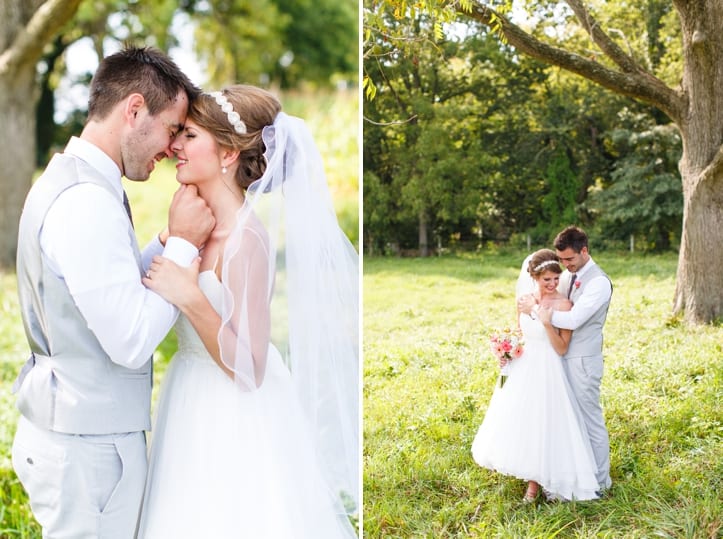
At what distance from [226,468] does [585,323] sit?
4.25 ft

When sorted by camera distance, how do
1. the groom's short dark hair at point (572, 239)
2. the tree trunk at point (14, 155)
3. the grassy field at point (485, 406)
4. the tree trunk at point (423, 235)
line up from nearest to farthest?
the grassy field at point (485, 406) < the groom's short dark hair at point (572, 239) < the tree trunk at point (423, 235) < the tree trunk at point (14, 155)

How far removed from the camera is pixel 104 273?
1.79m

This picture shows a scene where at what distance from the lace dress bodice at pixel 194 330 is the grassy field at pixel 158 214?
1.05 metres

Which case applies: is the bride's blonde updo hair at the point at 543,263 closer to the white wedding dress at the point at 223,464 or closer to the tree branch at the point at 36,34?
the white wedding dress at the point at 223,464

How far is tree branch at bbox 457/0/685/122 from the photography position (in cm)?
263

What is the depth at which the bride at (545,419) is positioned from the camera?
8.37ft

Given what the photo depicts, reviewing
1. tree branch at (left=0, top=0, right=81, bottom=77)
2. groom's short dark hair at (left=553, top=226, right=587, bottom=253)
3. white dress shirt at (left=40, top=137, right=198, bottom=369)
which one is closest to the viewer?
white dress shirt at (left=40, top=137, right=198, bottom=369)

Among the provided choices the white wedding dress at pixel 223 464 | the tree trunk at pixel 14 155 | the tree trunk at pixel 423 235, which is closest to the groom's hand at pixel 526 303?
the tree trunk at pixel 423 235

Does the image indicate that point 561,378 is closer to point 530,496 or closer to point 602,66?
point 530,496

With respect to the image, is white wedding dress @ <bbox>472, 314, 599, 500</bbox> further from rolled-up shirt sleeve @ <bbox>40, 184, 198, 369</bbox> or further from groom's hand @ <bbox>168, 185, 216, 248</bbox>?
rolled-up shirt sleeve @ <bbox>40, 184, 198, 369</bbox>

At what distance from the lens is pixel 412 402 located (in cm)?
296

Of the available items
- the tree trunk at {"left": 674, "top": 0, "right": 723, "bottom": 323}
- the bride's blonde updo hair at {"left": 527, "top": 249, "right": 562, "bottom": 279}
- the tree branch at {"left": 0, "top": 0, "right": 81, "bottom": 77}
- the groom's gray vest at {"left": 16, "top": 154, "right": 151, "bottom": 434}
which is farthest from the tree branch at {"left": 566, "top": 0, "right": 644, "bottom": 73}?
the tree branch at {"left": 0, "top": 0, "right": 81, "bottom": 77}

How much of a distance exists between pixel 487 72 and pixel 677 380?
1.33m

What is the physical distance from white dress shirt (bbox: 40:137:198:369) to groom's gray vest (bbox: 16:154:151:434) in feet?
0.13
